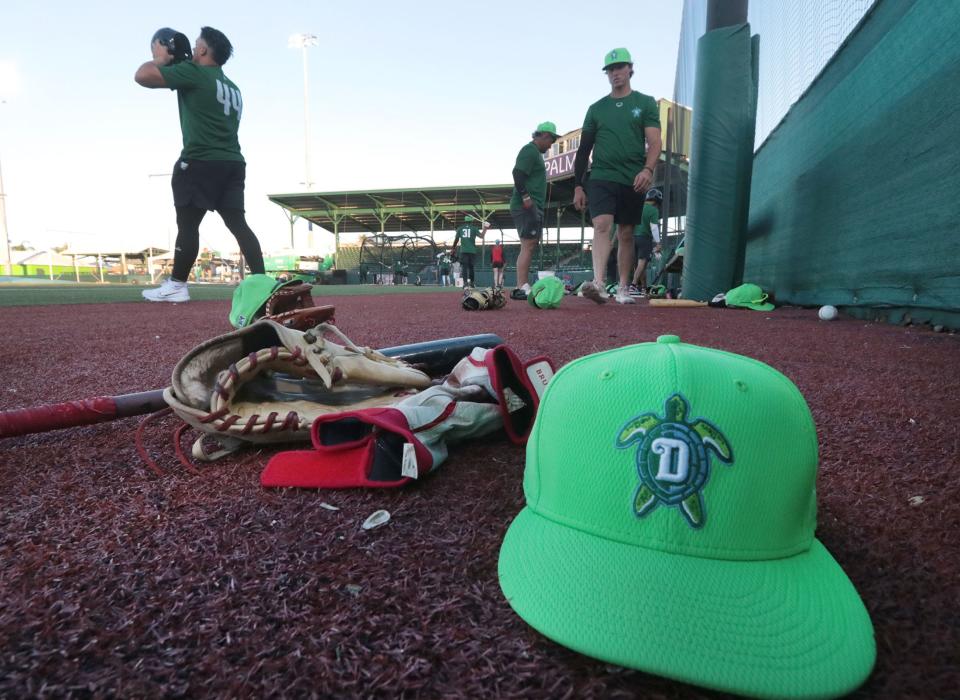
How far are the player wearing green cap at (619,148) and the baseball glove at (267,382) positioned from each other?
3.26 meters

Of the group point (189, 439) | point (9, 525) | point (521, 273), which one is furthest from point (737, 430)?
point (521, 273)

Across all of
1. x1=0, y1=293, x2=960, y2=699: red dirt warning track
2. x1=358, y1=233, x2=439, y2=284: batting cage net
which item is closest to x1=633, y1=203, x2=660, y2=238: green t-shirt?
x1=0, y1=293, x2=960, y2=699: red dirt warning track

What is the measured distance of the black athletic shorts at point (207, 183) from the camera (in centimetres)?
339

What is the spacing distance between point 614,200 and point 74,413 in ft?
12.3

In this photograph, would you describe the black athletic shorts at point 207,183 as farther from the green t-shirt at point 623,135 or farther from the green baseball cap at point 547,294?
the green t-shirt at point 623,135

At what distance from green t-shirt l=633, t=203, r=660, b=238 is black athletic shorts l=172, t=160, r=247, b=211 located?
5041 millimetres

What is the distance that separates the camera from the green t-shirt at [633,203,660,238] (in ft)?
23.3

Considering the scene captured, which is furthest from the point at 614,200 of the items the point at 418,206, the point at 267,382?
the point at 418,206

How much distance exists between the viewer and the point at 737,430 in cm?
47

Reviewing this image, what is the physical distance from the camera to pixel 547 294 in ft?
13.1

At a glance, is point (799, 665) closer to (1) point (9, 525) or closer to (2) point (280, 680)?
(2) point (280, 680)

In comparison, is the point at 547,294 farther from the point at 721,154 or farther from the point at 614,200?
the point at 721,154

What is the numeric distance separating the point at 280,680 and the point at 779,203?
5.77 metres

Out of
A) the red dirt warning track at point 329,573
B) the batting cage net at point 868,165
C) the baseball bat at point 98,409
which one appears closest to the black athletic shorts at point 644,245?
the batting cage net at point 868,165
